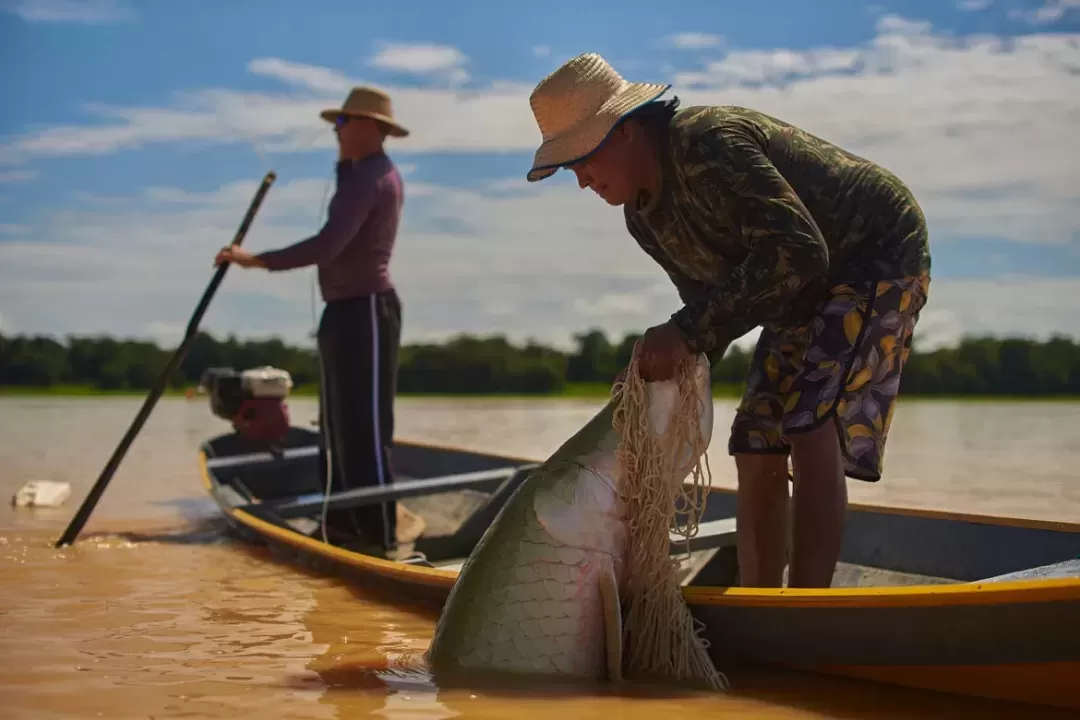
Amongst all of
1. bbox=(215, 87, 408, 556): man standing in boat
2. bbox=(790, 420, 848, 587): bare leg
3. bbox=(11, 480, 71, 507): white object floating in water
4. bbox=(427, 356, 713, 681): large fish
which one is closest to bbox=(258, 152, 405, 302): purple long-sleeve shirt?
bbox=(215, 87, 408, 556): man standing in boat

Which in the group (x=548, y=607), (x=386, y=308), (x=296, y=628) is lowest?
(x=296, y=628)

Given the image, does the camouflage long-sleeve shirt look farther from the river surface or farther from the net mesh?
the river surface

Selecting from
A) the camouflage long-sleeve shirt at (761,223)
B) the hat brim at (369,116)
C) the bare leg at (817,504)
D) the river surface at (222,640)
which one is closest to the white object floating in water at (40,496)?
the river surface at (222,640)

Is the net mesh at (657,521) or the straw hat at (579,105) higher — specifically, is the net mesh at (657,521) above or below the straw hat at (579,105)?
below

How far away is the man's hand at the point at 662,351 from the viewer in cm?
287

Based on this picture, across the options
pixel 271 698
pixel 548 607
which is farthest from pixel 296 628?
pixel 548 607

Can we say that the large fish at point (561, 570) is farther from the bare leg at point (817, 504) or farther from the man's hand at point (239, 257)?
the man's hand at point (239, 257)

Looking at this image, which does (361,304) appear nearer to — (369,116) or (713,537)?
(369,116)

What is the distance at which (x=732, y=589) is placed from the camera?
2982 mm

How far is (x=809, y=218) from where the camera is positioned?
2.79 m

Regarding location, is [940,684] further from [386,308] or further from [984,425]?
[984,425]

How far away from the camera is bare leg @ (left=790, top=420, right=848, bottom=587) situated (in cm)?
311

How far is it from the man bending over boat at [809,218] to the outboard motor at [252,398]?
5099 mm

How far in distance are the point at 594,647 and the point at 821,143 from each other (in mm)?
1450
